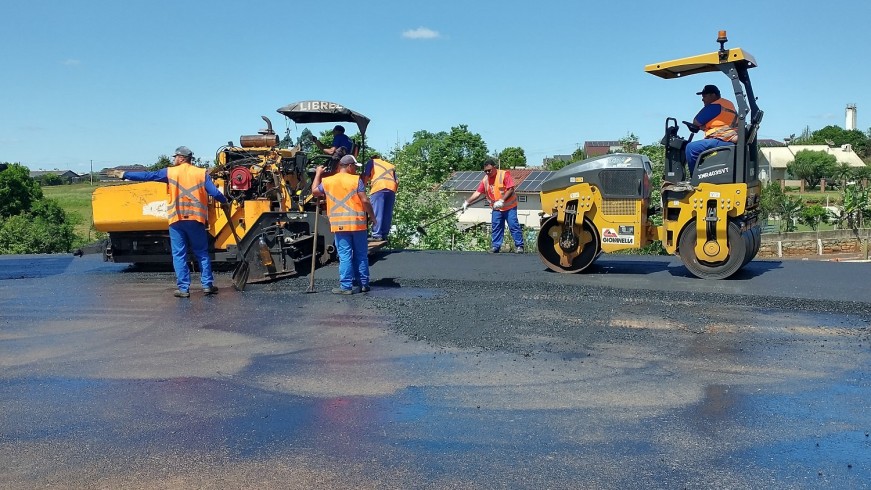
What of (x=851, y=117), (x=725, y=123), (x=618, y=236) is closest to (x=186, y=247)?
(x=618, y=236)

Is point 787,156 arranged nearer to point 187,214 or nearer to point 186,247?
point 186,247

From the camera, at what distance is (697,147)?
28.0 feet

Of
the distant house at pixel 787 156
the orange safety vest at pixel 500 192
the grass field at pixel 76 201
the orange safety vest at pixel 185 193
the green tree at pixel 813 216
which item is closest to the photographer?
the orange safety vest at pixel 185 193

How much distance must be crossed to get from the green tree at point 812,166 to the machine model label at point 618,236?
61.0 meters

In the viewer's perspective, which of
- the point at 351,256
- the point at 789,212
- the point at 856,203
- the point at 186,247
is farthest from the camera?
the point at 789,212

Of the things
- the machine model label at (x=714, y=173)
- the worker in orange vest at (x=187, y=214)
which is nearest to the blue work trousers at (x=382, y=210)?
the worker in orange vest at (x=187, y=214)

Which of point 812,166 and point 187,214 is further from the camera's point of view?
point 812,166

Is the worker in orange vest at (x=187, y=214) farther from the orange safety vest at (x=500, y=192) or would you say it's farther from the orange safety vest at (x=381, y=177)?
the orange safety vest at (x=500, y=192)

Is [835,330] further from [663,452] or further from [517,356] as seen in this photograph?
[663,452]

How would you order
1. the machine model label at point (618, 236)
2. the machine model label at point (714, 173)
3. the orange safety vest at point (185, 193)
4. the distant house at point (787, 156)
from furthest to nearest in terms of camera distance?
1. the distant house at point (787, 156)
2. the machine model label at point (618, 236)
3. the orange safety vest at point (185, 193)
4. the machine model label at point (714, 173)

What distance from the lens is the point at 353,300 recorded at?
27.0 feet

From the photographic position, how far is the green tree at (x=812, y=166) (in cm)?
6372

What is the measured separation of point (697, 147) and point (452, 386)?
4707 mm

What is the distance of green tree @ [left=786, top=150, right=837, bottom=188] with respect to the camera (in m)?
63.7
